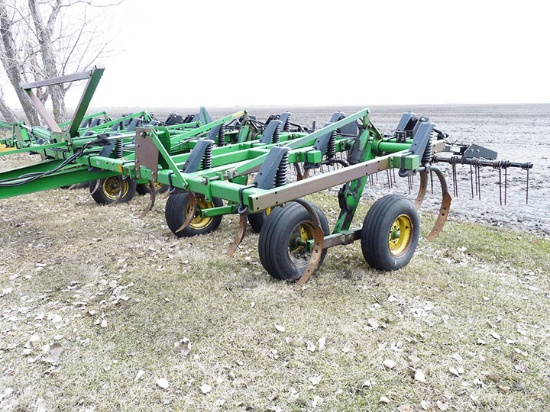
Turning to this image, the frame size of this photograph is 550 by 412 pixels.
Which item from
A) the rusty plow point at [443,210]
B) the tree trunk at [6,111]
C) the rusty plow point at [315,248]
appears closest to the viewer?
the rusty plow point at [315,248]

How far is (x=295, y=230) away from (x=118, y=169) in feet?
7.21

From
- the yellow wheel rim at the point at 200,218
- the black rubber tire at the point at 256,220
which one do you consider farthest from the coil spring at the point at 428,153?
the yellow wheel rim at the point at 200,218

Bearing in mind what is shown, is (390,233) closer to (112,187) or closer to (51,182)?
(51,182)

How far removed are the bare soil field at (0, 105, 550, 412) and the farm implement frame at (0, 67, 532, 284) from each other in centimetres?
33

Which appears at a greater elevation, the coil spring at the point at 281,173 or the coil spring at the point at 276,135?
the coil spring at the point at 276,135

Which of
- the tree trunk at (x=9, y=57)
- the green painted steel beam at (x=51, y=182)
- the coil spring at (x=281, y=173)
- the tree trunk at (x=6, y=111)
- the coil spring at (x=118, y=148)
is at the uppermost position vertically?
the tree trunk at (x=9, y=57)

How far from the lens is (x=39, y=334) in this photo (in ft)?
13.0

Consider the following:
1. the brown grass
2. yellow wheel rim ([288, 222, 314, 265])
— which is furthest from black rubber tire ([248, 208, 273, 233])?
yellow wheel rim ([288, 222, 314, 265])

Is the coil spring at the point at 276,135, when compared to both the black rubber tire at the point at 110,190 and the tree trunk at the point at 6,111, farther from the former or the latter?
the tree trunk at the point at 6,111

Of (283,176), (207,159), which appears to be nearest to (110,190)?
(207,159)

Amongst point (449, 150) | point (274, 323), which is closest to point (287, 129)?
point (449, 150)

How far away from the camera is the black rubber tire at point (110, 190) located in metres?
8.48

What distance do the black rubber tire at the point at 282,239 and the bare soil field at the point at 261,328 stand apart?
198 millimetres

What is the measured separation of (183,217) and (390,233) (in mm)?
2856
